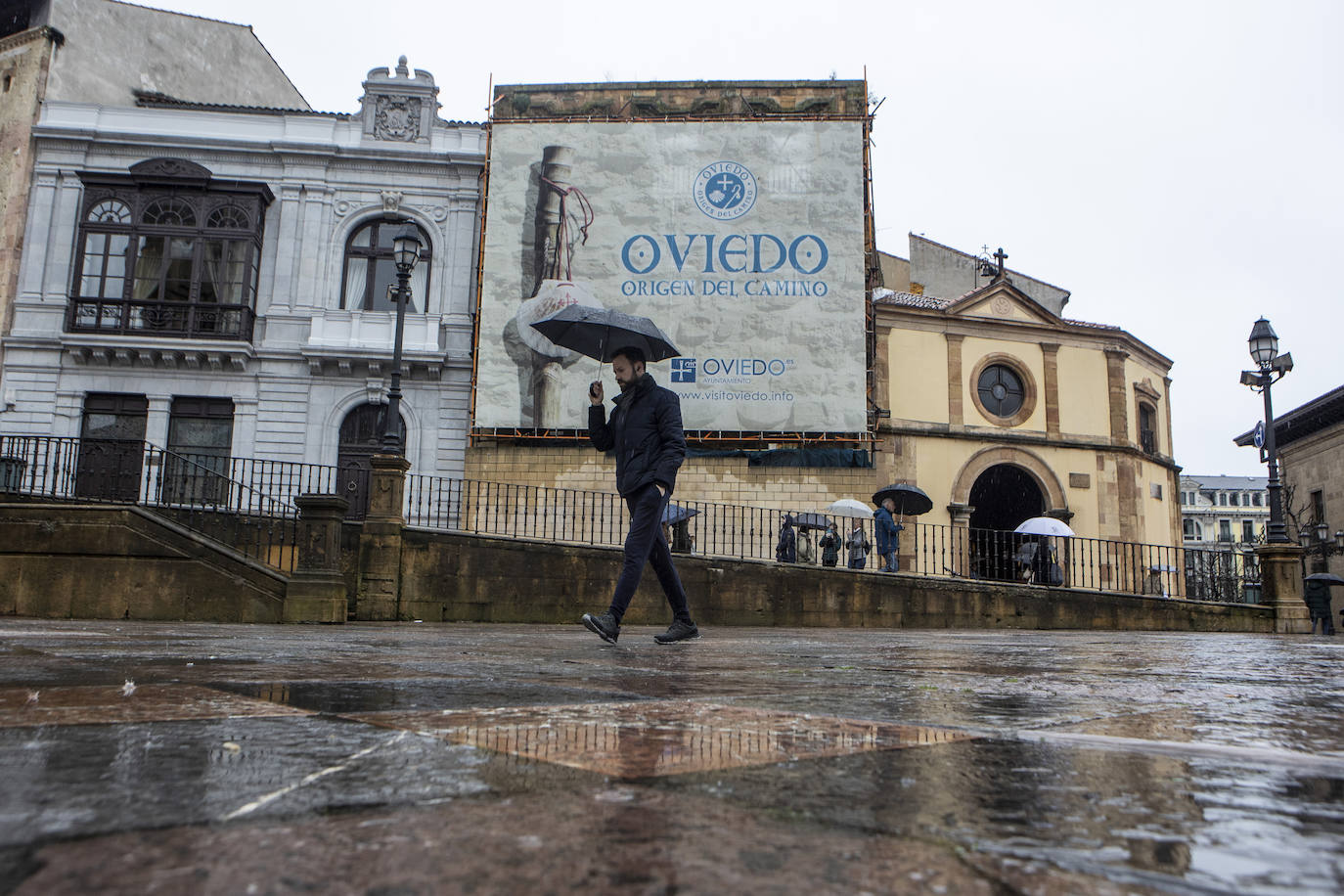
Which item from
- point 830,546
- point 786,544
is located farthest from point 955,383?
point 786,544

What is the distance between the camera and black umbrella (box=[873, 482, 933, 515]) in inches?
647

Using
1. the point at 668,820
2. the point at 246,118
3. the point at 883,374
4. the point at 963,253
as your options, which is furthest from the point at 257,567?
the point at 963,253

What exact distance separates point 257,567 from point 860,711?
31.4ft

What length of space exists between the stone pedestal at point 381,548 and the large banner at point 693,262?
22.9 ft

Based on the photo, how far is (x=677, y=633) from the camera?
5.62 meters

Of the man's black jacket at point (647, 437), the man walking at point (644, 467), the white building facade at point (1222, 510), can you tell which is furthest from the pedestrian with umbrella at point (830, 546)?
the white building facade at point (1222, 510)

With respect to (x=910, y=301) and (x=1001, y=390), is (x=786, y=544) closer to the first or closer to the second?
(x=1001, y=390)

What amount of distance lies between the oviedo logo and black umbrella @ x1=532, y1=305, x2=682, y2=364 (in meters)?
11.8

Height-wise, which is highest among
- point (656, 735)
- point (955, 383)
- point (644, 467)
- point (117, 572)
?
point (955, 383)

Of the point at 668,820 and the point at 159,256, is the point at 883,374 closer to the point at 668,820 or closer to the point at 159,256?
the point at 159,256

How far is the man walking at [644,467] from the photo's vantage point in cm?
545

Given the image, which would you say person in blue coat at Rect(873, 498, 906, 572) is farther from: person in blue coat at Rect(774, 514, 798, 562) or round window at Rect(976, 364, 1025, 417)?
round window at Rect(976, 364, 1025, 417)

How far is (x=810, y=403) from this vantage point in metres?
19.0

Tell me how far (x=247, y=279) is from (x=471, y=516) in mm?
6862
